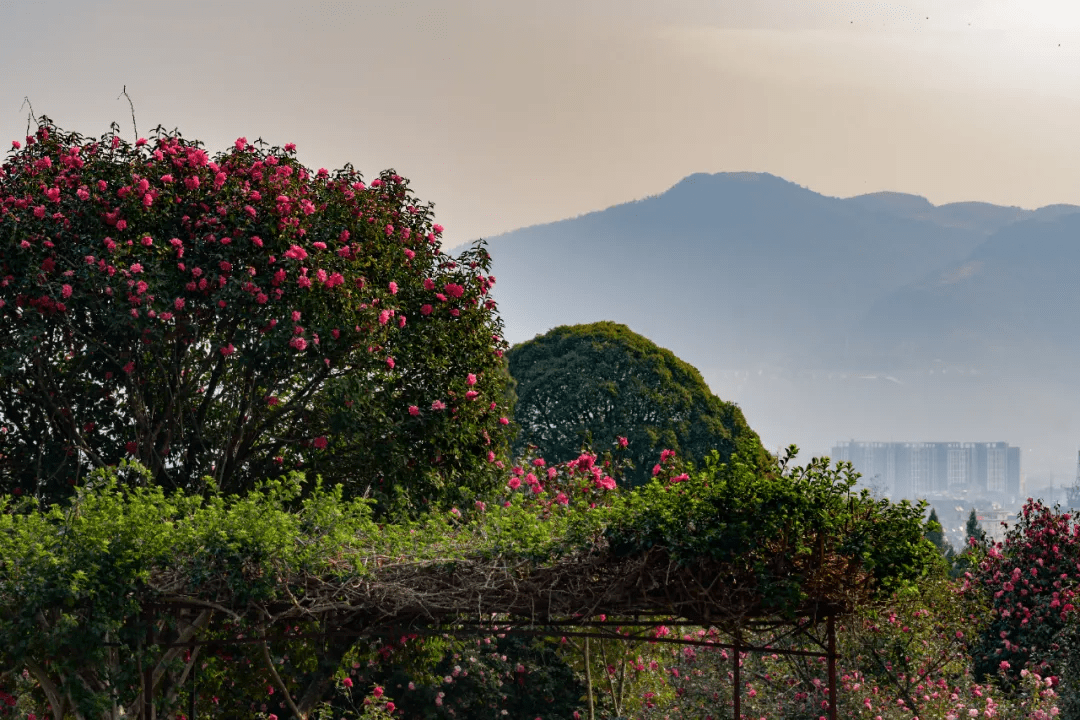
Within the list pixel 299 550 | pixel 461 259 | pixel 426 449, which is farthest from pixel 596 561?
pixel 461 259

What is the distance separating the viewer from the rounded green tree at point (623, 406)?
71.6 ft

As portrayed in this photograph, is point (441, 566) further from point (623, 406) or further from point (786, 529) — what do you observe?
point (623, 406)

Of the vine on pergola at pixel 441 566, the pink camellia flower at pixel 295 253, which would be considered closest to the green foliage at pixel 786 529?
the vine on pergola at pixel 441 566

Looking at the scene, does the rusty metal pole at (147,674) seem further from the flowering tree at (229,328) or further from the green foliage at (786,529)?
the flowering tree at (229,328)

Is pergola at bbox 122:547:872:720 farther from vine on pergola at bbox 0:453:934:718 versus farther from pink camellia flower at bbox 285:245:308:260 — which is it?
pink camellia flower at bbox 285:245:308:260

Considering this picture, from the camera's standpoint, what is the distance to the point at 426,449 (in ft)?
31.2

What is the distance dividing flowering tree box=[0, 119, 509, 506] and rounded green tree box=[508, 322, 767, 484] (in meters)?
11.7

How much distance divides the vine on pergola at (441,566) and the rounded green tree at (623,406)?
49.4 feet

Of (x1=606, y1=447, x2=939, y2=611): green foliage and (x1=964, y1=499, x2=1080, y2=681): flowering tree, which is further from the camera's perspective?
(x1=964, y1=499, x2=1080, y2=681): flowering tree

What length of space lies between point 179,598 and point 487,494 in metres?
3.77

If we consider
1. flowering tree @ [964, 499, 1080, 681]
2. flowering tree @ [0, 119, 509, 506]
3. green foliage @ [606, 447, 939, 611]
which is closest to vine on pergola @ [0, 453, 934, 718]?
green foliage @ [606, 447, 939, 611]

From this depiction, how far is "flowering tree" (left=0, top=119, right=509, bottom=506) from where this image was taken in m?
9.05

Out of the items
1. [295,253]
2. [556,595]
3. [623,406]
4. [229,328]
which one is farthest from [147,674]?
[623,406]

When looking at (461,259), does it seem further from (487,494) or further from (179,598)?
(179,598)
